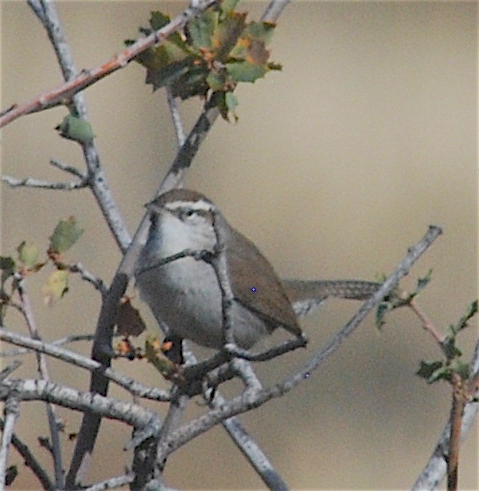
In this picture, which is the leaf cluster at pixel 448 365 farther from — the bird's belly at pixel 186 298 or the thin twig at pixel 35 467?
the bird's belly at pixel 186 298

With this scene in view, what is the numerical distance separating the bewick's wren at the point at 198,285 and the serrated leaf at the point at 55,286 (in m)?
0.65

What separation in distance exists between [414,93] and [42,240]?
208 cm

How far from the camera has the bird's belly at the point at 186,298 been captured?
2666 millimetres

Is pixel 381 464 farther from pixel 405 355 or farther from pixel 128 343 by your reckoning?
pixel 128 343

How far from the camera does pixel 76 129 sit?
1.87 meters

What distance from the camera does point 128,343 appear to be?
1.69 metres

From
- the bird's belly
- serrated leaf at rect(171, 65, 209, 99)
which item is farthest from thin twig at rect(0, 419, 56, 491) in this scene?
the bird's belly

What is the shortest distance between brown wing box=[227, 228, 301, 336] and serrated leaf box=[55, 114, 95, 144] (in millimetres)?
1048

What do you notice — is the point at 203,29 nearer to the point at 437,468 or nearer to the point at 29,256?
the point at 29,256

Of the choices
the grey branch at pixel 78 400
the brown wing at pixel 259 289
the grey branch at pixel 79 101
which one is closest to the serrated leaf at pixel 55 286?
the grey branch at pixel 79 101

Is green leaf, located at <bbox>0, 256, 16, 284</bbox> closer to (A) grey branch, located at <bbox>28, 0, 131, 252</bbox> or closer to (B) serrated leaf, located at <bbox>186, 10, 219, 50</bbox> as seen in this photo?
(A) grey branch, located at <bbox>28, 0, 131, 252</bbox>

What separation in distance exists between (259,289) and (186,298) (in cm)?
28

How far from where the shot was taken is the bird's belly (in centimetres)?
267

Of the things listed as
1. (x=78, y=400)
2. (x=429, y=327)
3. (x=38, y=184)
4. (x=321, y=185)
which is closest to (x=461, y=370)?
(x=429, y=327)
